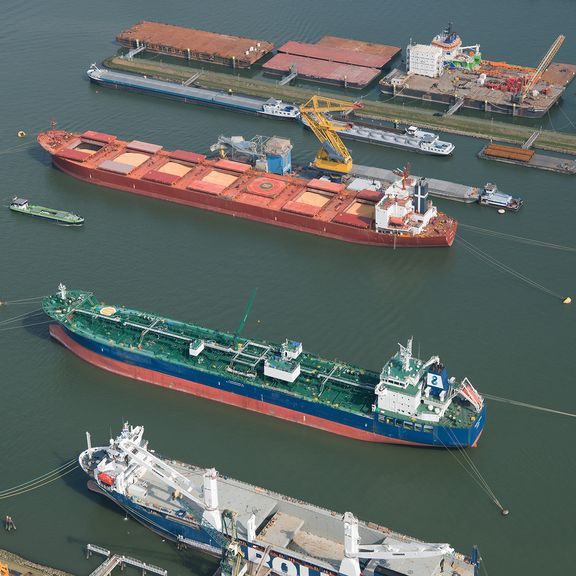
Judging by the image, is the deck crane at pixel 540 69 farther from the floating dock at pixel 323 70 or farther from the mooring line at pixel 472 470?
the mooring line at pixel 472 470

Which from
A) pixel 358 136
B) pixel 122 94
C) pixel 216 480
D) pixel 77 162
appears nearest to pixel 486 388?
pixel 216 480

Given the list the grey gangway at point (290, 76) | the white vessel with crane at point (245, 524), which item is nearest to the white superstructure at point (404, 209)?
the white vessel with crane at point (245, 524)

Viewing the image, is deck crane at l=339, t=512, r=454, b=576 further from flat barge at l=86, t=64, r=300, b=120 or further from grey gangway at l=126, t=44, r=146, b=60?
grey gangway at l=126, t=44, r=146, b=60

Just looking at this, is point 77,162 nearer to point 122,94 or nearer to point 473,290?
point 122,94

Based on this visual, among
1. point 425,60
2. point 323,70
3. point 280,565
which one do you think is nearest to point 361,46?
point 323,70

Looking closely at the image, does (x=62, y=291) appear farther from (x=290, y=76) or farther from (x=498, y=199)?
(x=290, y=76)
